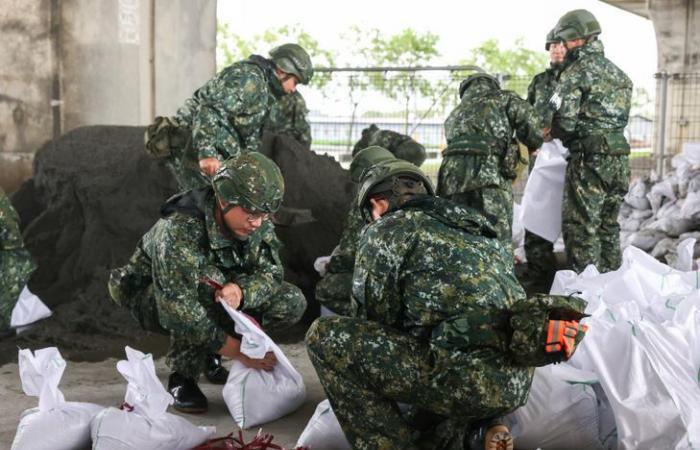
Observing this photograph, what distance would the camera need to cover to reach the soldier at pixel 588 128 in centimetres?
638

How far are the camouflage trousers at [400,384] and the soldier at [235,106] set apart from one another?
2.33m

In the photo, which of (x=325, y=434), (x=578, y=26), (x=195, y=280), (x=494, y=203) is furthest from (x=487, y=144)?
(x=325, y=434)

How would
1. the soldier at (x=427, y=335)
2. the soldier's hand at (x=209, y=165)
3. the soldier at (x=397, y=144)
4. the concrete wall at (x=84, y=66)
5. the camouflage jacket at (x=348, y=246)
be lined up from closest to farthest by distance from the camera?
the soldier at (x=427, y=335)
the camouflage jacket at (x=348, y=246)
the soldier's hand at (x=209, y=165)
the soldier at (x=397, y=144)
the concrete wall at (x=84, y=66)

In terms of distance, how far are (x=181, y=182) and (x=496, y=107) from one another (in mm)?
1937

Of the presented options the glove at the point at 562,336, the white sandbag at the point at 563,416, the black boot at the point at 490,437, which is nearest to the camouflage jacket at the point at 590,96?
the white sandbag at the point at 563,416

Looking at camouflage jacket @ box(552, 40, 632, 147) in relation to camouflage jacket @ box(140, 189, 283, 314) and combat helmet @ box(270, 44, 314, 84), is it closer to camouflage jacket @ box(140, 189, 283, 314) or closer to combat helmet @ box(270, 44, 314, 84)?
combat helmet @ box(270, 44, 314, 84)

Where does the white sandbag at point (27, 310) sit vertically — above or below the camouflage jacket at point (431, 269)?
below

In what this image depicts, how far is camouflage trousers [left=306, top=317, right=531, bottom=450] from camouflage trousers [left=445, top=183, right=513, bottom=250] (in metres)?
2.94

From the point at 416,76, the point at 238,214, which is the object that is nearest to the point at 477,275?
the point at 238,214

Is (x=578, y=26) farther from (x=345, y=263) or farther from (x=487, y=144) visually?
(x=345, y=263)

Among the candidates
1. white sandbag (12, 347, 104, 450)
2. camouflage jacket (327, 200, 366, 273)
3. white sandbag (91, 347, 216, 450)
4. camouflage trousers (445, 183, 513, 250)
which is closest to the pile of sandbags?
camouflage trousers (445, 183, 513, 250)

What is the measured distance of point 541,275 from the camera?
6.91 metres

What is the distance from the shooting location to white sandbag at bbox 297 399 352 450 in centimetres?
344

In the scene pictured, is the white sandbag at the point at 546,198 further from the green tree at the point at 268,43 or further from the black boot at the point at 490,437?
the green tree at the point at 268,43
